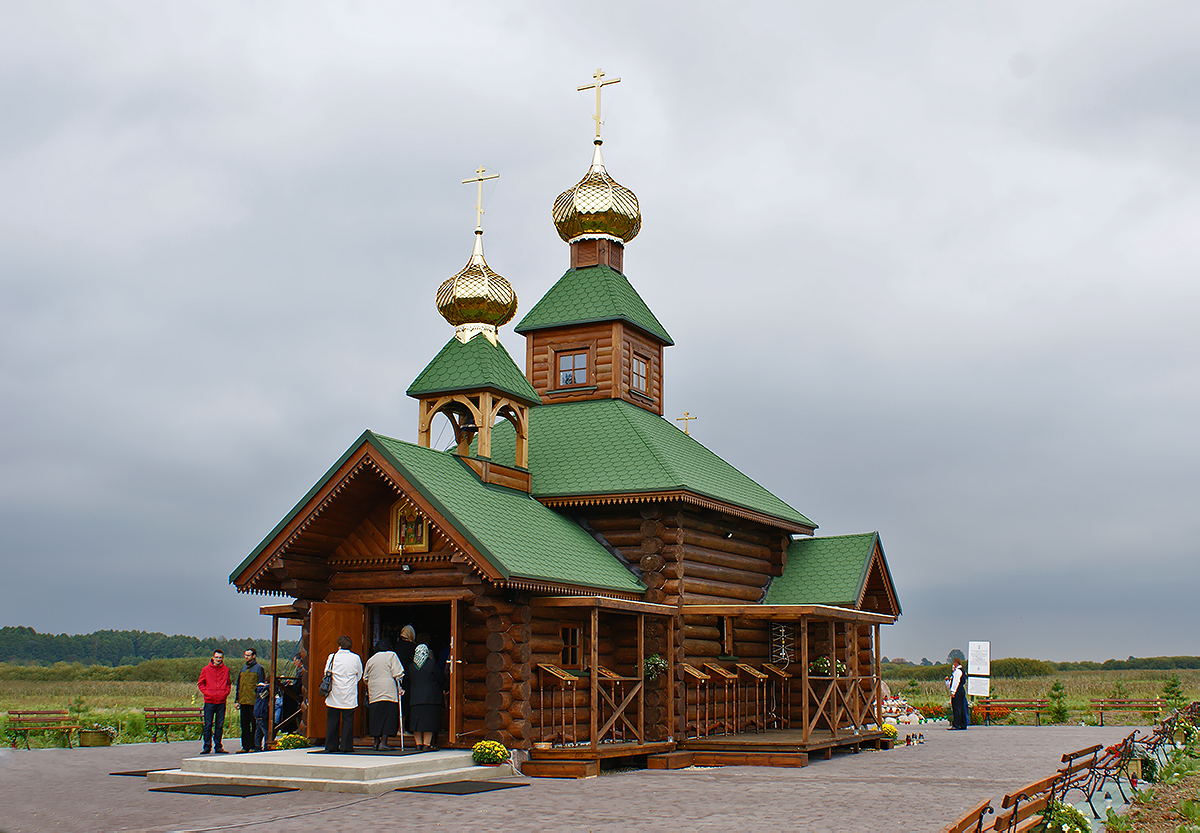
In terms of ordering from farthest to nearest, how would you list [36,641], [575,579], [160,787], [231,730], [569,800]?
[36,641]
[231,730]
[575,579]
[160,787]
[569,800]

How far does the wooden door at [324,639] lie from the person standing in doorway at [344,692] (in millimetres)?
1132

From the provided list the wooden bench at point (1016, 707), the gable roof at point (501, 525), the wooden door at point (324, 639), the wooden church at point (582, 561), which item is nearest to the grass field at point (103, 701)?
the wooden church at point (582, 561)

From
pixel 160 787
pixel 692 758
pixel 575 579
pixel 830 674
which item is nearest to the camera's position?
pixel 160 787

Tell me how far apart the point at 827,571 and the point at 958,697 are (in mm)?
7234

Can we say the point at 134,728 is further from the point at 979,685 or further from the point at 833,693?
the point at 979,685

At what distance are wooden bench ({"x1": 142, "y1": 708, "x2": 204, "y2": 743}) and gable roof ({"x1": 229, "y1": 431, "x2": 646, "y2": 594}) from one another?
687 cm

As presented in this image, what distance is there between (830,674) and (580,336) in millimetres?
8195

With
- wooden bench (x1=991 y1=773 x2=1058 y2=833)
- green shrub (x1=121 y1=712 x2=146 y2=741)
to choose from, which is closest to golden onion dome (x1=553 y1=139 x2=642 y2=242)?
green shrub (x1=121 y1=712 x2=146 y2=741)

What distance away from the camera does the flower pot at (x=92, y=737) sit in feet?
65.7

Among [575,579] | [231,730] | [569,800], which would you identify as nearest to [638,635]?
[575,579]

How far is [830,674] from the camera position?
783 inches

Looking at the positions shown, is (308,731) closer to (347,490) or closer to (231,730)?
(347,490)

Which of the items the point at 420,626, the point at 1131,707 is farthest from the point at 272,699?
the point at 1131,707

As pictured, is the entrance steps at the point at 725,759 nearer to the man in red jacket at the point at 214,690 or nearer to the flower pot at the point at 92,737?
the man in red jacket at the point at 214,690
